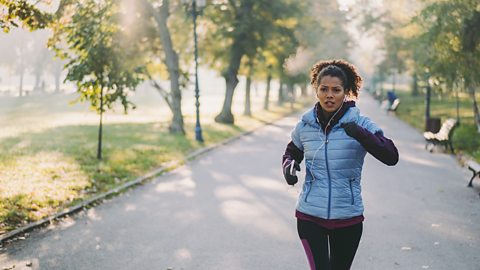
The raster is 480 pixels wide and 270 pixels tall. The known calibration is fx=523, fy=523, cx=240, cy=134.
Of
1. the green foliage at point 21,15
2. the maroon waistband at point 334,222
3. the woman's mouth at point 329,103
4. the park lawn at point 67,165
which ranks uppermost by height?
the green foliage at point 21,15

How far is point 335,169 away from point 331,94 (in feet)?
1.60

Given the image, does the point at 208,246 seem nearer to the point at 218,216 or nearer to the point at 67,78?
the point at 218,216

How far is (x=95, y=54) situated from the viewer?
12.6 meters

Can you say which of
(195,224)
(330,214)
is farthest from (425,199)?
(330,214)

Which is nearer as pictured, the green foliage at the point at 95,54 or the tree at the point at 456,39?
the green foliage at the point at 95,54

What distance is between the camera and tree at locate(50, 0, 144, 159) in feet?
41.5

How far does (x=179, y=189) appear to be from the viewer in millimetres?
10273

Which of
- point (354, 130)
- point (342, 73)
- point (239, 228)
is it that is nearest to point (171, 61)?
point (239, 228)

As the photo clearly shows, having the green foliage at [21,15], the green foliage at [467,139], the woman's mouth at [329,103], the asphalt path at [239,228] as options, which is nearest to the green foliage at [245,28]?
the green foliage at [467,139]

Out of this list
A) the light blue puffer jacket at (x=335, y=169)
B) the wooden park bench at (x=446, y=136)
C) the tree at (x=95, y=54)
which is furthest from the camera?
the wooden park bench at (x=446, y=136)

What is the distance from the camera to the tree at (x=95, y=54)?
12.6 meters

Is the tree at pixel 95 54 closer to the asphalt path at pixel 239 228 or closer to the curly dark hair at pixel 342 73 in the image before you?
the asphalt path at pixel 239 228

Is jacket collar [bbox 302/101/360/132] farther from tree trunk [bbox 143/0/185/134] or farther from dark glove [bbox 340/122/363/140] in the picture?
tree trunk [bbox 143/0/185/134]

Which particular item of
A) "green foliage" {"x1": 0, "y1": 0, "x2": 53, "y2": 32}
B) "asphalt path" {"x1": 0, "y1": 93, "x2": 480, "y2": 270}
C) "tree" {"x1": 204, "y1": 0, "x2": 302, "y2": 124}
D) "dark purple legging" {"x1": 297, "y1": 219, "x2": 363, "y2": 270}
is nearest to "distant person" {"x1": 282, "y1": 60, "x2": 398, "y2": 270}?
"dark purple legging" {"x1": 297, "y1": 219, "x2": 363, "y2": 270}
